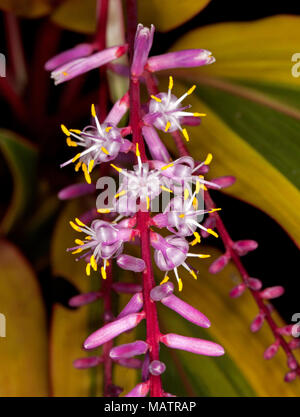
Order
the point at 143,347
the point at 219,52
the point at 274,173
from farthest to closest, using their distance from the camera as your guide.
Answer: the point at 219,52, the point at 274,173, the point at 143,347

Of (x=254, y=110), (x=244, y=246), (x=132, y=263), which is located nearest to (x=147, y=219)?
(x=132, y=263)

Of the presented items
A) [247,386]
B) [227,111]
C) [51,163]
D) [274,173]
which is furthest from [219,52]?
[247,386]

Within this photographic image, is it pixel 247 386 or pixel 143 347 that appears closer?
pixel 143 347

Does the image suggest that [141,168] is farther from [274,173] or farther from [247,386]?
[247,386]

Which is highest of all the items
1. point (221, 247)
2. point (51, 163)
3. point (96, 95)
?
point (96, 95)

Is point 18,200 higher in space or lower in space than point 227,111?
lower

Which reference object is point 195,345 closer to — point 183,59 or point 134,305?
point 134,305

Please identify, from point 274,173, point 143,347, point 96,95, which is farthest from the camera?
point 96,95
